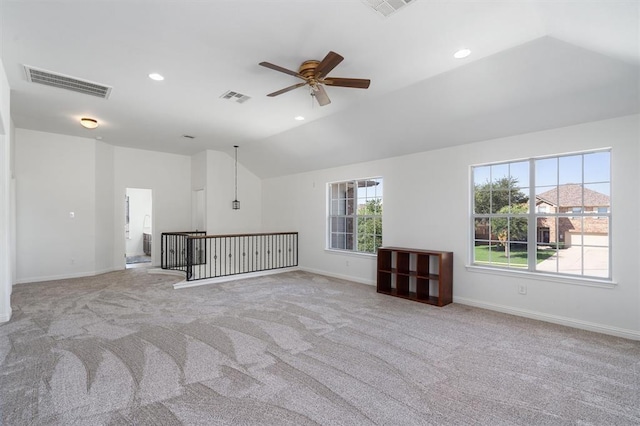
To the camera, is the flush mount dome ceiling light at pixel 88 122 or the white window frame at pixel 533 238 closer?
the white window frame at pixel 533 238

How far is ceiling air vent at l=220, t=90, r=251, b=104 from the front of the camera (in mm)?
4488

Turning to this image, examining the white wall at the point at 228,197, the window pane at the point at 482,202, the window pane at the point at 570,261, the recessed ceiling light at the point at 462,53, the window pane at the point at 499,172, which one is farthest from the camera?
the white wall at the point at 228,197

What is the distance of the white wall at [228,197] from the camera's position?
8.36 metres

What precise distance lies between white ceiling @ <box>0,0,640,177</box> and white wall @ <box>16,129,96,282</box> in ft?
3.89

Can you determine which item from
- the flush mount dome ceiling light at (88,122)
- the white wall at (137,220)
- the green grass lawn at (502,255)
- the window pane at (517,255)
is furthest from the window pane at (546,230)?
the white wall at (137,220)

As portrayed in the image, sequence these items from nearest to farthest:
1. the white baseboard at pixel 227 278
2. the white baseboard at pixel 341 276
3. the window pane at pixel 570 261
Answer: the window pane at pixel 570 261 < the white baseboard at pixel 227 278 < the white baseboard at pixel 341 276

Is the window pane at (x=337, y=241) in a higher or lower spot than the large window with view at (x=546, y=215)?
lower

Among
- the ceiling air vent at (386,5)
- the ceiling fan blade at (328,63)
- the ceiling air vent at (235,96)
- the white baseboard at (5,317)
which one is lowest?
the white baseboard at (5,317)

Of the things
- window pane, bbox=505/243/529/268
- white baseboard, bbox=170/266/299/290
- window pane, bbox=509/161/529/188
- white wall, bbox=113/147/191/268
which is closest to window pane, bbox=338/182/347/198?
white baseboard, bbox=170/266/299/290

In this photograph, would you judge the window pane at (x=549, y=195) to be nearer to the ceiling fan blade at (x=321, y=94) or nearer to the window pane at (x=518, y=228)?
the window pane at (x=518, y=228)

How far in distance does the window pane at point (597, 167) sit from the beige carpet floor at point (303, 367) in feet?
6.47

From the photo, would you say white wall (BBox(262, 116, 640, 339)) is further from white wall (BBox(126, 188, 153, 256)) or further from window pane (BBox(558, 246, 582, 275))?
white wall (BBox(126, 188, 153, 256))

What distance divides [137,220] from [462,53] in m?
11.2

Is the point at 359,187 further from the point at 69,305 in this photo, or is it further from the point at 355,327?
the point at 69,305
